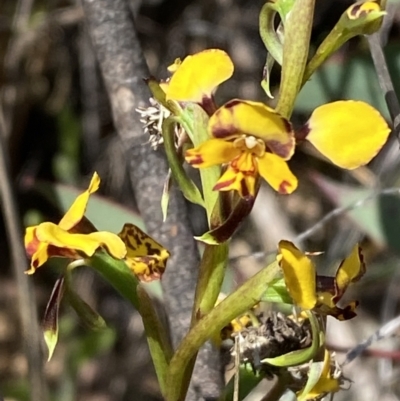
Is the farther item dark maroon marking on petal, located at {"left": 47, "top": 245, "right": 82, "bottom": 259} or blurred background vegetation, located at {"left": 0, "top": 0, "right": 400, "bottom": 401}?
blurred background vegetation, located at {"left": 0, "top": 0, "right": 400, "bottom": 401}

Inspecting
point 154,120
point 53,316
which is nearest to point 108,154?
point 154,120

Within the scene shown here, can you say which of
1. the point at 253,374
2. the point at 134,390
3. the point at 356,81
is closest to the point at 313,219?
the point at 134,390

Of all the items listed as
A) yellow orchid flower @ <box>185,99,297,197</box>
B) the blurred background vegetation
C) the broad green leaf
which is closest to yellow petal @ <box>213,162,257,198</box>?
yellow orchid flower @ <box>185,99,297,197</box>

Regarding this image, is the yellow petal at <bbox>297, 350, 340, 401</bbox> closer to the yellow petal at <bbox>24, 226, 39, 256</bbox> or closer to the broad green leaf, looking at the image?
the yellow petal at <bbox>24, 226, 39, 256</bbox>

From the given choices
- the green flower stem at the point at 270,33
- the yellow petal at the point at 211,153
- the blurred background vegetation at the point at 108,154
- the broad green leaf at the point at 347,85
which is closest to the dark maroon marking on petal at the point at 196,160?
the yellow petal at the point at 211,153

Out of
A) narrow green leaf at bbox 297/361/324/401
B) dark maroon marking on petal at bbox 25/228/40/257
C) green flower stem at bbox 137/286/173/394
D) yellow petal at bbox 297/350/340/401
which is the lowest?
yellow petal at bbox 297/350/340/401

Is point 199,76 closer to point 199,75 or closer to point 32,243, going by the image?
point 199,75

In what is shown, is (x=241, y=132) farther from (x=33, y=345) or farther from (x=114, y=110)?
(x=33, y=345)
